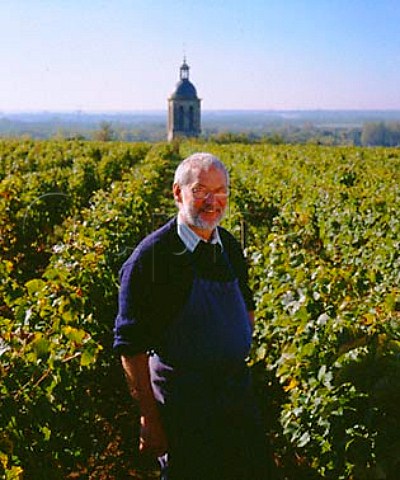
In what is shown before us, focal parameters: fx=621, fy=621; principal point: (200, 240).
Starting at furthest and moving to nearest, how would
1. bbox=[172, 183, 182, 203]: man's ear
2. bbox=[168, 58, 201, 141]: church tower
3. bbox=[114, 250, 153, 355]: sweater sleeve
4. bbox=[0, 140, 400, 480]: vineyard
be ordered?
bbox=[168, 58, 201, 141]: church tower → bbox=[0, 140, 400, 480]: vineyard → bbox=[172, 183, 182, 203]: man's ear → bbox=[114, 250, 153, 355]: sweater sleeve

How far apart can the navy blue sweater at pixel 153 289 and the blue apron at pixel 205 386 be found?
48 mm

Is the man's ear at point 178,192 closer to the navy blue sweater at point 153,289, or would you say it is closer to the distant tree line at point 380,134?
the navy blue sweater at point 153,289

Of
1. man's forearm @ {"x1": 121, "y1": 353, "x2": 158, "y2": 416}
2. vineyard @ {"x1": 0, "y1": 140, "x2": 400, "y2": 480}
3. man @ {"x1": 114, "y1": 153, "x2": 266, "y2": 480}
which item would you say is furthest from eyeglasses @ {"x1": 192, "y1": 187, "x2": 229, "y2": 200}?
vineyard @ {"x1": 0, "y1": 140, "x2": 400, "y2": 480}

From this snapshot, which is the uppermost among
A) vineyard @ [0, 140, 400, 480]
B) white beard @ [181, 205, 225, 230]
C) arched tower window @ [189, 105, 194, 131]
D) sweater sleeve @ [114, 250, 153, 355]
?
arched tower window @ [189, 105, 194, 131]

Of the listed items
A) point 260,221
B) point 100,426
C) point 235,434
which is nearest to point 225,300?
point 235,434

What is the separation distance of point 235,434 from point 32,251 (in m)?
8.08

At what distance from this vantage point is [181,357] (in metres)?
2.71

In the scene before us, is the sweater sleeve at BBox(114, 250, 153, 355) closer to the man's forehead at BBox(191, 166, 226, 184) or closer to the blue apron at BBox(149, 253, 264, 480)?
the blue apron at BBox(149, 253, 264, 480)

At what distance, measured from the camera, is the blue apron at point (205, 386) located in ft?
8.90

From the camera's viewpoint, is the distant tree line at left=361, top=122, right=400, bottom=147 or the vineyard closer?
the vineyard

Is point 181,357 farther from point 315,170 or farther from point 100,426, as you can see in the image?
point 315,170

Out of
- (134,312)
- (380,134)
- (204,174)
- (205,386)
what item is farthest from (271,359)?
(380,134)

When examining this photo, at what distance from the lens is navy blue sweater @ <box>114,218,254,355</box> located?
8.74 feet

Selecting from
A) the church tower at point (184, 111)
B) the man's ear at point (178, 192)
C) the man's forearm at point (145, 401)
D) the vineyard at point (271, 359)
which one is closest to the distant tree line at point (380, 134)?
the church tower at point (184, 111)
